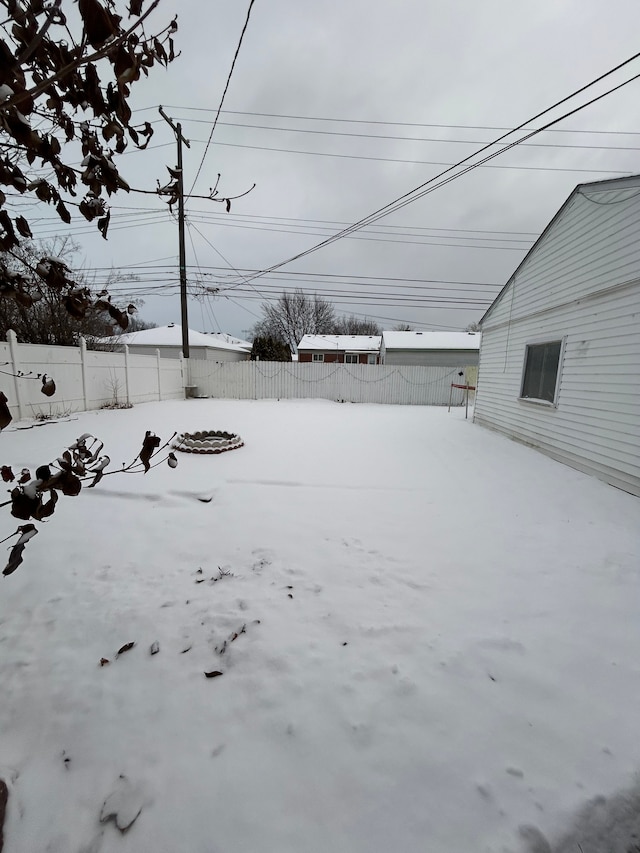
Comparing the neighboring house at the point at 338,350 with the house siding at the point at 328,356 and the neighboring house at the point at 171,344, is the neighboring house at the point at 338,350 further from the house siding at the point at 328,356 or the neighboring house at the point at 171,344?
the neighboring house at the point at 171,344

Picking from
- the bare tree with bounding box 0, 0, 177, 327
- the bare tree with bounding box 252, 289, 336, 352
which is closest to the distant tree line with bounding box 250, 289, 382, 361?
the bare tree with bounding box 252, 289, 336, 352

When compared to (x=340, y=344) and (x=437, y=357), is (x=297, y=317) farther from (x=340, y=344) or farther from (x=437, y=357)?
(x=437, y=357)

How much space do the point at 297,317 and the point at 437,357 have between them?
14939 millimetres

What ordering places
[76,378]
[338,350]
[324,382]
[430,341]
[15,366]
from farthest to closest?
[338,350]
[430,341]
[324,382]
[76,378]
[15,366]

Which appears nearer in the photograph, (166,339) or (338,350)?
(166,339)

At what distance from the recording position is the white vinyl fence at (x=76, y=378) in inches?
272

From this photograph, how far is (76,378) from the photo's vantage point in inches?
338

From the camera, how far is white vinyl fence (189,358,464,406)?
1433cm

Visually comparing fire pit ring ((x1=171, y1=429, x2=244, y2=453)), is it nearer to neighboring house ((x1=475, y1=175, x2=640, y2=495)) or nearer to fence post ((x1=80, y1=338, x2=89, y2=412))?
fence post ((x1=80, y1=338, x2=89, y2=412))

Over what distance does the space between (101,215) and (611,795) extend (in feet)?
8.58

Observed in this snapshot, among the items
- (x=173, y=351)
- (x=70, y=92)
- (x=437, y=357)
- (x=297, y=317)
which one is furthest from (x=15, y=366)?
(x=297, y=317)

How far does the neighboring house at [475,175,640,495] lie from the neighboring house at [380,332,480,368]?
1399cm

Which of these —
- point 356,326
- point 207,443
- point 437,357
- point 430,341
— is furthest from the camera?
point 356,326

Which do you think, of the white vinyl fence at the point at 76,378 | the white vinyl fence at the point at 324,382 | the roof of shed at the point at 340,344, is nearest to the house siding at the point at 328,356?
the roof of shed at the point at 340,344
